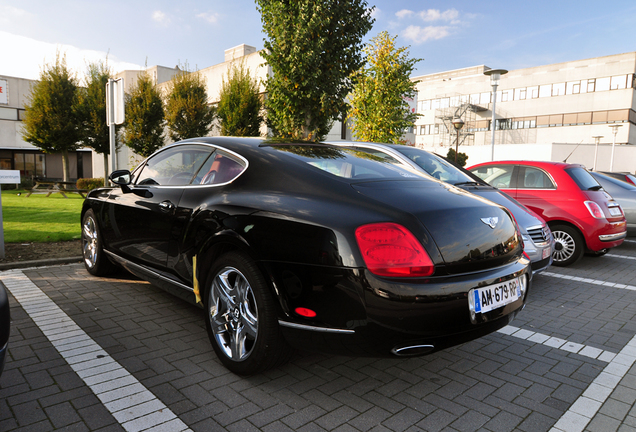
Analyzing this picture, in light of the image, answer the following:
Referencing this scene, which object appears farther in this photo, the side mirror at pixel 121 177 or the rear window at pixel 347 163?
the side mirror at pixel 121 177

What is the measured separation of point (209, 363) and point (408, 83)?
1469 cm

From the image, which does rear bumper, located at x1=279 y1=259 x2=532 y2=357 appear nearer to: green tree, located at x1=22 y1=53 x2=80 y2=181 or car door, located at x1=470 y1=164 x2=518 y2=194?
car door, located at x1=470 y1=164 x2=518 y2=194

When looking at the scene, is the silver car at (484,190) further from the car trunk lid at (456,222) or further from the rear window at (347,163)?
the car trunk lid at (456,222)

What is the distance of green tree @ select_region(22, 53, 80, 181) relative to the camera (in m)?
24.4

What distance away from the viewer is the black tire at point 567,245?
22.4 feet

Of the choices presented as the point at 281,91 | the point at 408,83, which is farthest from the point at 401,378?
the point at 408,83

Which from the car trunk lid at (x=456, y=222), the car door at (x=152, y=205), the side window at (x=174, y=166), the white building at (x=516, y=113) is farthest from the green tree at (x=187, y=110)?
the car trunk lid at (x=456, y=222)

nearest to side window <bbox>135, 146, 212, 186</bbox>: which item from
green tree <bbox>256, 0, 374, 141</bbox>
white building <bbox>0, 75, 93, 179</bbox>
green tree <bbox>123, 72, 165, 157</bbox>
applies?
green tree <bbox>256, 0, 374, 141</bbox>

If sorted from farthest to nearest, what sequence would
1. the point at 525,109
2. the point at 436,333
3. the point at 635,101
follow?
the point at 525,109 → the point at 635,101 → the point at 436,333

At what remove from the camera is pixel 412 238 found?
7.77 feet

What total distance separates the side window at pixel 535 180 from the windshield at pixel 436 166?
147 centimetres

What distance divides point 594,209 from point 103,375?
6.83 metres

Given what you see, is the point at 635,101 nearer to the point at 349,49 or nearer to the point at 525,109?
the point at 525,109

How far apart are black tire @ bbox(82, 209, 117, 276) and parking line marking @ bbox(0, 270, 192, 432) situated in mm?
740
